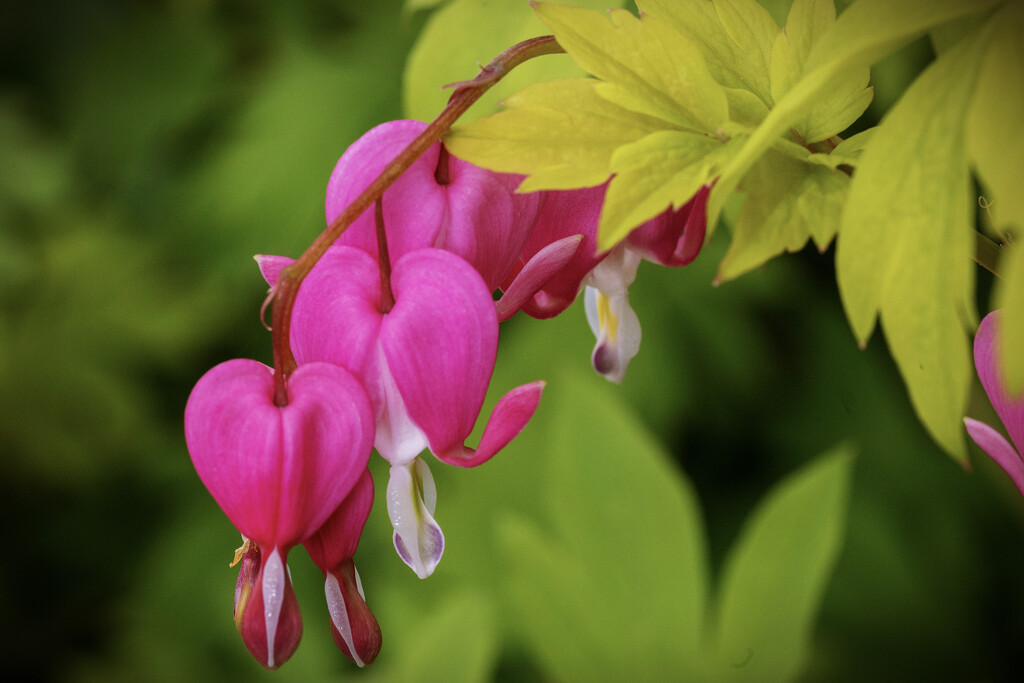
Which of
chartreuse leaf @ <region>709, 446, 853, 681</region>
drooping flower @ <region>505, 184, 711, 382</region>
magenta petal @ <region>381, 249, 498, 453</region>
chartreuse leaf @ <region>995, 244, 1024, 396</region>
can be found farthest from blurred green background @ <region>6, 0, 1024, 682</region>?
chartreuse leaf @ <region>995, 244, 1024, 396</region>

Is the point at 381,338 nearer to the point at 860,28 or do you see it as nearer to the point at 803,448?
the point at 860,28

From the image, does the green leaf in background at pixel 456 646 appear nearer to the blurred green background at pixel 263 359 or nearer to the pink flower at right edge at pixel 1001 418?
the blurred green background at pixel 263 359

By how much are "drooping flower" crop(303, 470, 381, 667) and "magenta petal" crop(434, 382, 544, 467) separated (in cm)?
4

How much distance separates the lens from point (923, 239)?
12.3 inches

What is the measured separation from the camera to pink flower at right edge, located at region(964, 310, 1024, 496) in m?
0.43

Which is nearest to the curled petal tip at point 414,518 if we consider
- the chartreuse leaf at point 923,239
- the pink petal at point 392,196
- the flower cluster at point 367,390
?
the flower cluster at point 367,390

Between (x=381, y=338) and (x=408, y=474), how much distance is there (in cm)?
7

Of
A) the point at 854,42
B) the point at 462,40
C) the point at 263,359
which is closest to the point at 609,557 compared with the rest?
the point at 263,359

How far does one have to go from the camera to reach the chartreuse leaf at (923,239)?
0.31 metres

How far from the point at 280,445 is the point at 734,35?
0.30 meters

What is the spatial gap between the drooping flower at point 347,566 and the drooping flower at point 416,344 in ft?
0.09

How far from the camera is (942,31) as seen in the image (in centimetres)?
33

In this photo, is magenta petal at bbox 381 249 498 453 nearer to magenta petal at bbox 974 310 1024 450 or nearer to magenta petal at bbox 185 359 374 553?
magenta petal at bbox 185 359 374 553

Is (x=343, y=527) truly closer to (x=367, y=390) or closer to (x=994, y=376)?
(x=367, y=390)
